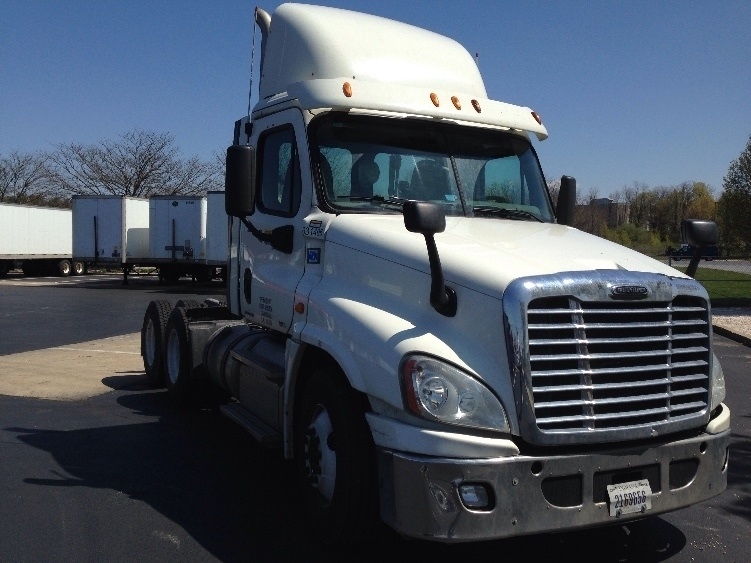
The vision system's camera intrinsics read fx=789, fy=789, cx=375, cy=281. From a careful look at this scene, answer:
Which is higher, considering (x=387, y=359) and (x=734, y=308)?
(x=387, y=359)

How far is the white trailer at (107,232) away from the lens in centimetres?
3047

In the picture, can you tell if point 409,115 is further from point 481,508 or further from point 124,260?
point 124,260

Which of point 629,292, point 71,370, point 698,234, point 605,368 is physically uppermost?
point 698,234

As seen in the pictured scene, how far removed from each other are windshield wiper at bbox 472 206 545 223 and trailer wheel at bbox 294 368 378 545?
1.60 m

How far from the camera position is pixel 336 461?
4238 millimetres

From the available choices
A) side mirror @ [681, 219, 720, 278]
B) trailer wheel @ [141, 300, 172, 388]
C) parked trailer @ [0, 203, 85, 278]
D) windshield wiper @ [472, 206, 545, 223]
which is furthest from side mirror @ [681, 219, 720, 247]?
parked trailer @ [0, 203, 85, 278]

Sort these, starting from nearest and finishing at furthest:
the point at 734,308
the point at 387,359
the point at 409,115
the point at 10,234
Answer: the point at 387,359, the point at 409,115, the point at 734,308, the point at 10,234

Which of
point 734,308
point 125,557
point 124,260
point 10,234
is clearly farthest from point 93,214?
point 125,557

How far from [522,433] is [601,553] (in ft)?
4.49

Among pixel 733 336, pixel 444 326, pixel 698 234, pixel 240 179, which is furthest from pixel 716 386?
pixel 733 336

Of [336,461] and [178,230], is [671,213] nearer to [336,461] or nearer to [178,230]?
[178,230]

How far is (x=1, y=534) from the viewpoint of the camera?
4.56 m

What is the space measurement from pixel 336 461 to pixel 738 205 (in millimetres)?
27927

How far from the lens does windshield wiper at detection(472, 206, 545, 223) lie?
17.3ft
